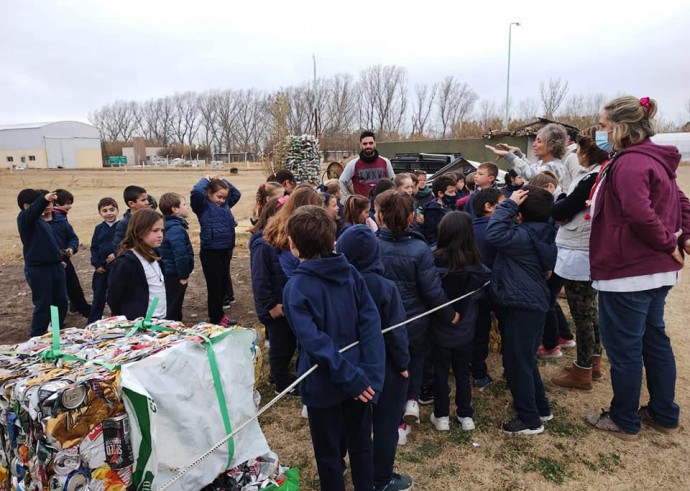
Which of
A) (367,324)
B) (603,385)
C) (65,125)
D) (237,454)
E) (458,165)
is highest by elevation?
(65,125)

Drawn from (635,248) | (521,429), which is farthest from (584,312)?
(521,429)

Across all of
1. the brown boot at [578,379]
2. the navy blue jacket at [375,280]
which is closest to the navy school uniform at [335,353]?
the navy blue jacket at [375,280]

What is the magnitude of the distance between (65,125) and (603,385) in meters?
78.2

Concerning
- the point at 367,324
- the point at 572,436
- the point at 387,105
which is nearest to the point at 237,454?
the point at 367,324

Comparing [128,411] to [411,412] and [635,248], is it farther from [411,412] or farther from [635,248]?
[635,248]

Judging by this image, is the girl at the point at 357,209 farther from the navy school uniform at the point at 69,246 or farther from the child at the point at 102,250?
the navy school uniform at the point at 69,246

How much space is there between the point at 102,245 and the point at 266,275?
272cm

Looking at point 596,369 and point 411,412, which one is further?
point 596,369

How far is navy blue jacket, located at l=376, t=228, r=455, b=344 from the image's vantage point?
114 inches

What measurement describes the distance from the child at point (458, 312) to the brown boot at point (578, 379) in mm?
1042

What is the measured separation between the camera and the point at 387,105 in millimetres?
62594

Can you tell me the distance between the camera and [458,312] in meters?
3.22

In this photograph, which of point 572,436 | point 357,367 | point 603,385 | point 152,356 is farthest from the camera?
point 603,385

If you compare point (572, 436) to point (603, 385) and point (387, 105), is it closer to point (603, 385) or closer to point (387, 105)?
point (603, 385)
